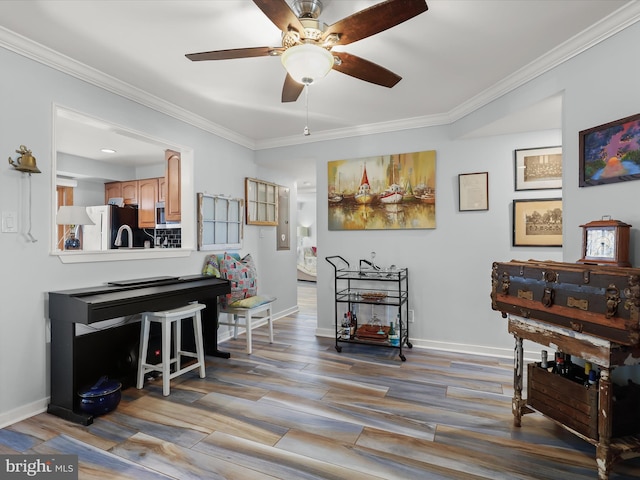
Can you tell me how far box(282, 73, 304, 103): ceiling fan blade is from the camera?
7.23ft

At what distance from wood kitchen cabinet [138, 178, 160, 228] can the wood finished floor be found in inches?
120

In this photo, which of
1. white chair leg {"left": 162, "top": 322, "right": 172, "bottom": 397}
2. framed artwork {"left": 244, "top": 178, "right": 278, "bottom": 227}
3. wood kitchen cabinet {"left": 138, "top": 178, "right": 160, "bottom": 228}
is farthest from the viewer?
wood kitchen cabinet {"left": 138, "top": 178, "right": 160, "bottom": 228}

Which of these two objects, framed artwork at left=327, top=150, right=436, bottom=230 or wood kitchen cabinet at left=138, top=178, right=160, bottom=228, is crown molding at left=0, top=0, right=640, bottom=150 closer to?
framed artwork at left=327, top=150, right=436, bottom=230

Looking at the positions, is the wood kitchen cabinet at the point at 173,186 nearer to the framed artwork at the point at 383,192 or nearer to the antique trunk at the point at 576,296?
the framed artwork at the point at 383,192

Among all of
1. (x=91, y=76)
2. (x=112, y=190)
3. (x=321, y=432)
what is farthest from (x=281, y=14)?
(x=112, y=190)

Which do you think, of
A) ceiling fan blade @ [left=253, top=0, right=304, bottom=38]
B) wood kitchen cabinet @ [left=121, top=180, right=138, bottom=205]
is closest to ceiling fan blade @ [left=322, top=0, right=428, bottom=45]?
ceiling fan blade @ [left=253, top=0, right=304, bottom=38]

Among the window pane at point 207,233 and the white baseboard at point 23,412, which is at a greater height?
the window pane at point 207,233

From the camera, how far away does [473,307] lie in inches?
139

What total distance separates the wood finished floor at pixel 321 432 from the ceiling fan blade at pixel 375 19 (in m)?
2.20

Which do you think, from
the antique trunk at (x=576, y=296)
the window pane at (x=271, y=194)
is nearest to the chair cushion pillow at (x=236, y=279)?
the window pane at (x=271, y=194)

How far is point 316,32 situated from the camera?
176 cm

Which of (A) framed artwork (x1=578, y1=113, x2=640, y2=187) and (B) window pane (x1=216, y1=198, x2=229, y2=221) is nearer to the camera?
(A) framed artwork (x1=578, y1=113, x2=640, y2=187)

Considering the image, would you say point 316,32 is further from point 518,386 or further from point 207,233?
point 207,233

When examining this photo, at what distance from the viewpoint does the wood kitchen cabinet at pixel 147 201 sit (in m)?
5.23
